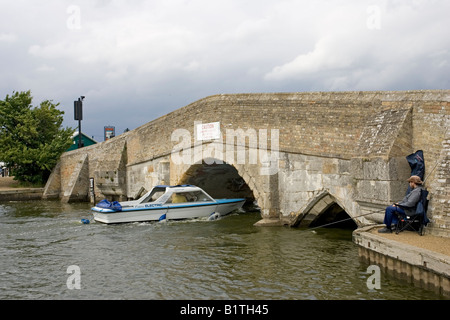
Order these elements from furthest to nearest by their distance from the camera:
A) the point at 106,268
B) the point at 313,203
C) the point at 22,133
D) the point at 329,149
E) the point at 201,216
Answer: the point at 22,133 < the point at 201,216 < the point at 313,203 < the point at 329,149 < the point at 106,268

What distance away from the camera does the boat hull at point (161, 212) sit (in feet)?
48.2

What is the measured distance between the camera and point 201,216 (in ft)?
52.3

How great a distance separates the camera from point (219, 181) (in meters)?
19.4

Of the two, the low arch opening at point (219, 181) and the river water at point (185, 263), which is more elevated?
the low arch opening at point (219, 181)

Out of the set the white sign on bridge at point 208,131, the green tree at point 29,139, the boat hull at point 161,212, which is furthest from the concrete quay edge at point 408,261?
the green tree at point 29,139

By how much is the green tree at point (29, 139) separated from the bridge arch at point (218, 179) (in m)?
11.6

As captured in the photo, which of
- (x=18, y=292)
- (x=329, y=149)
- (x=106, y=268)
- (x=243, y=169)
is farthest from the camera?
(x=243, y=169)

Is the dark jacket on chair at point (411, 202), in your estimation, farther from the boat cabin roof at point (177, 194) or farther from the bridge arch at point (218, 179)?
the boat cabin roof at point (177, 194)

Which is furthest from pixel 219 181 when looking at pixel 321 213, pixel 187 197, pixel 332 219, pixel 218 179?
pixel 321 213

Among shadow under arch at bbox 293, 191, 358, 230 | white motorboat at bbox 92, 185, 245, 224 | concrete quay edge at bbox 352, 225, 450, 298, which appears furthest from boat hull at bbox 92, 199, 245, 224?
concrete quay edge at bbox 352, 225, 450, 298

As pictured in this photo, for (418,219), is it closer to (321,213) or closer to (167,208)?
(321,213)
